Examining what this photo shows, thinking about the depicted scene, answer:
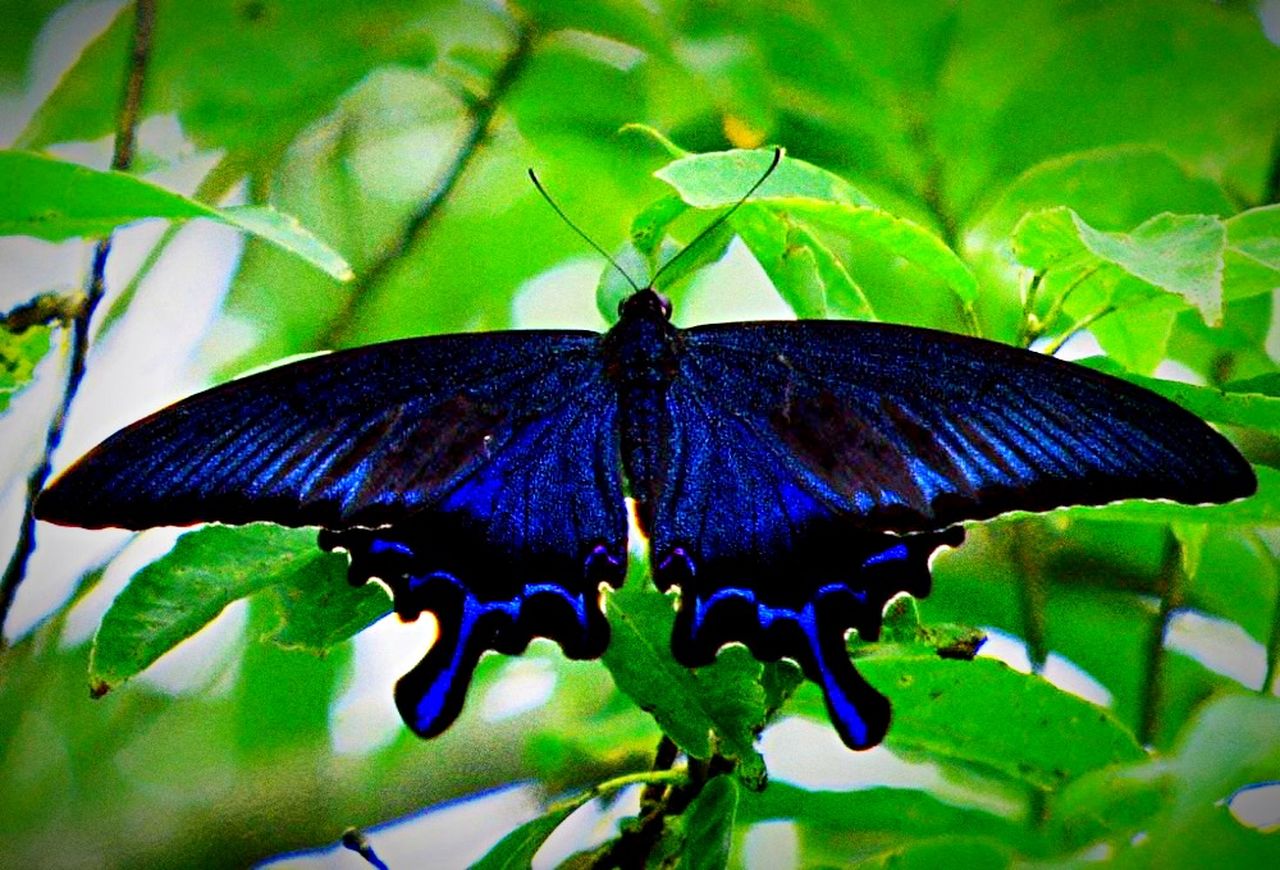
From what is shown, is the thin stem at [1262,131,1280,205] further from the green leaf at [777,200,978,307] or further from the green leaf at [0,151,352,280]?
the green leaf at [0,151,352,280]

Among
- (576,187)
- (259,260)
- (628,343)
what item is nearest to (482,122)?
(576,187)

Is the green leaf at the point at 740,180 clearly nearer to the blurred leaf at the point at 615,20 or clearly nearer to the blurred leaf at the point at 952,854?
the blurred leaf at the point at 952,854

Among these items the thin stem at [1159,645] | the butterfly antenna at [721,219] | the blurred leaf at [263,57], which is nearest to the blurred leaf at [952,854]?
the butterfly antenna at [721,219]

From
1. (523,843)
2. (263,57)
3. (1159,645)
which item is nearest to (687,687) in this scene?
(523,843)

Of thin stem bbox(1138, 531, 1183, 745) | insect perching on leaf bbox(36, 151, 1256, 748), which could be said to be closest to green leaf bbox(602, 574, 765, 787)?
insect perching on leaf bbox(36, 151, 1256, 748)

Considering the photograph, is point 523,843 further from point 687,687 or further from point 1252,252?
point 1252,252

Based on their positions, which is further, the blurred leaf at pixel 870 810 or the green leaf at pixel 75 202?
the blurred leaf at pixel 870 810
